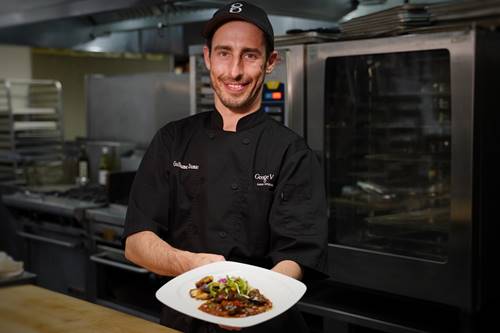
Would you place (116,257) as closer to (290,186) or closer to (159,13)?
(159,13)

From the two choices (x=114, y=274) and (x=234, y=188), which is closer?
(x=234, y=188)

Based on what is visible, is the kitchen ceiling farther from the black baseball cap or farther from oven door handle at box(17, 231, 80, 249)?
the black baseball cap

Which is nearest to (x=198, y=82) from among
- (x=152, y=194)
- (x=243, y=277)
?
(x=152, y=194)

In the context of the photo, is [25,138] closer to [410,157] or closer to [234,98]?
[410,157]

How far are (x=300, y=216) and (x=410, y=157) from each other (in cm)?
153

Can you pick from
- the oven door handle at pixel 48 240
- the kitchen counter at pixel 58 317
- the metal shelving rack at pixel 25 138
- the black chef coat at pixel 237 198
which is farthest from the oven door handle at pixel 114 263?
the kitchen counter at pixel 58 317

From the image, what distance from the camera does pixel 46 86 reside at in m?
6.91

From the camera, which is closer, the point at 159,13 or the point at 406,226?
the point at 406,226

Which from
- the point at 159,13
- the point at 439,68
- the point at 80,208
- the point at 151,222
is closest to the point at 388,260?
the point at 439,68

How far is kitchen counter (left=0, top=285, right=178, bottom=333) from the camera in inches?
64.4

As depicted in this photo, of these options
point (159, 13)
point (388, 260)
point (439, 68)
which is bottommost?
point (388, 260)

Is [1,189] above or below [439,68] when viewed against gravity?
below

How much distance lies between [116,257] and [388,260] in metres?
1.77

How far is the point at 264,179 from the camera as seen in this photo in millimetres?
2002
